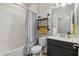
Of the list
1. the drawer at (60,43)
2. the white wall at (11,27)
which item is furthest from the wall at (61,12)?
the white wall at (11,27)

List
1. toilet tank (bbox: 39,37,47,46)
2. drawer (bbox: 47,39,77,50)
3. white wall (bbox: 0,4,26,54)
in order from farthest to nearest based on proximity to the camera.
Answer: drawer (bbox: 47,39,77,50) → toilet tank (bbox: 39,37,47,46) → white wall (bbox: 0,4,26,54)

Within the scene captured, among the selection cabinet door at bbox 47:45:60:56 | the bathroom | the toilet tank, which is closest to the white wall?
the bathroom

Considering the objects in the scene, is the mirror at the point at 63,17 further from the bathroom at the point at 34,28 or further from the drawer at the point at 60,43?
the drawer at the point at 60,43

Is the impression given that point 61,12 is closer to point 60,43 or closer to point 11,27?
point 60,43

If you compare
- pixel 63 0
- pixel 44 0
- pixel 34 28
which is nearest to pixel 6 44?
pixel 34 28

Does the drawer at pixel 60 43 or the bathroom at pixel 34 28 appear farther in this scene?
the drawer at pixel 60 43

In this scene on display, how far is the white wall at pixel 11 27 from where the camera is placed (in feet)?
4.68

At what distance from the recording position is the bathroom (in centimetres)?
146

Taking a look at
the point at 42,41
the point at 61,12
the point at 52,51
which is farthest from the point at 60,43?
the point at 61,12

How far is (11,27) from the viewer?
1.51 meters

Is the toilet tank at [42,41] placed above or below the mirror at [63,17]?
below

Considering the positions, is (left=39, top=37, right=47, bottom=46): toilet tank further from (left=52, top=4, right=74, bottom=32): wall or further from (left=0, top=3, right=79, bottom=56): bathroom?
(left=52, top=4, right=74, bottom=32): wall

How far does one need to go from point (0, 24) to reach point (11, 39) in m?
0.28

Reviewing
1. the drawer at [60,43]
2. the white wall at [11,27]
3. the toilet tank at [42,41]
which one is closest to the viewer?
the white wall at [11,27]
